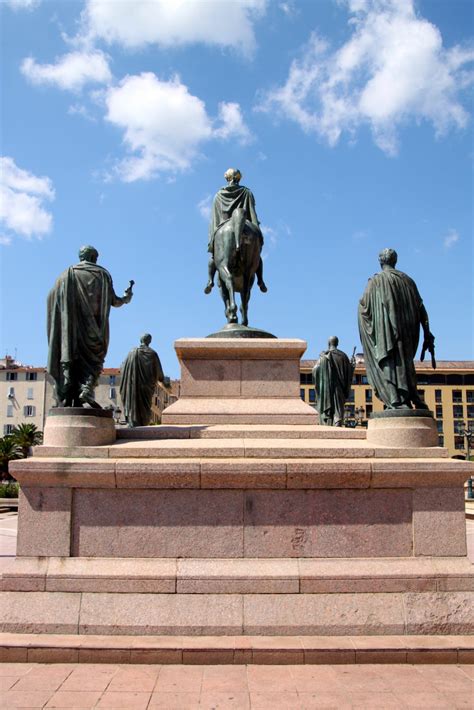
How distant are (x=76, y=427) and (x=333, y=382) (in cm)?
807

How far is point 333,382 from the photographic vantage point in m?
14.0

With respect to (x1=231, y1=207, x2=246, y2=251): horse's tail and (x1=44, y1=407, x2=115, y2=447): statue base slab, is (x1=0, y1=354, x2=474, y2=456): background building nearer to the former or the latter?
(x1=231, y1=207, x2=246, y2=251): horse's tail

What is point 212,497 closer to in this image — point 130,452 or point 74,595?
point 130,452

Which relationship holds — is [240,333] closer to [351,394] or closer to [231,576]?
[231,576]

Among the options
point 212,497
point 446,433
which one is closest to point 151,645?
point 212,497

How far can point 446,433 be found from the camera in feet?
289

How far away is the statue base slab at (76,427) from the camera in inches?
274

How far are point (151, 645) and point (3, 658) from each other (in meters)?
1.34

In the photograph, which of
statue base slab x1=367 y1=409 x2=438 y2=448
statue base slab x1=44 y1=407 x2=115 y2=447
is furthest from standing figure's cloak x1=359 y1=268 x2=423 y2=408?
statue base slab x1=44 y1=407 x2=115 y2=447

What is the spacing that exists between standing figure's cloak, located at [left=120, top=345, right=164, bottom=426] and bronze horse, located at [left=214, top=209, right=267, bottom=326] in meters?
3.04

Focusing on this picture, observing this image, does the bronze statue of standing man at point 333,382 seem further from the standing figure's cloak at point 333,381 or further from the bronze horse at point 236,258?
the bronze horse at point 236,258

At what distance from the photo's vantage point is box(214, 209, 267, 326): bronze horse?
35.6ft

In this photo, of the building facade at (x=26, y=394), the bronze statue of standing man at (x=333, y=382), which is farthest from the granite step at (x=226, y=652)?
the building facade at (x=26, y=394)

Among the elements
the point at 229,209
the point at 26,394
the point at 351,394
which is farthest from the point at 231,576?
the point at 351,394
